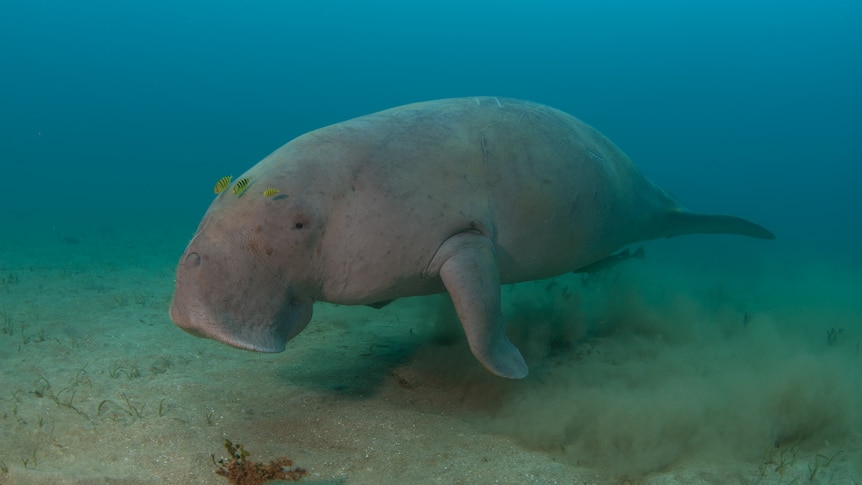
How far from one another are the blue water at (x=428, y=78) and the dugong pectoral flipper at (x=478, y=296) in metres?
67.1

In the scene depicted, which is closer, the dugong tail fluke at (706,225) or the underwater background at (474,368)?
the underwater background at (474,368)

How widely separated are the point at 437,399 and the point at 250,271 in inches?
77.3

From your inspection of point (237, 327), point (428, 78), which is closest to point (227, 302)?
point (237, 327)

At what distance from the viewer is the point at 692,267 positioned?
16.0 metres

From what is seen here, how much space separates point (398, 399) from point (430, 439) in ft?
2.29

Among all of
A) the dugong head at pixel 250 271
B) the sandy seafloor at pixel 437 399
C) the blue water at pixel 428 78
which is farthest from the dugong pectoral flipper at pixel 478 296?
the blue water at pixel 428 78

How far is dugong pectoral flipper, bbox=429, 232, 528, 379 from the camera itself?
306cm

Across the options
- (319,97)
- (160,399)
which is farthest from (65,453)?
(319,97)

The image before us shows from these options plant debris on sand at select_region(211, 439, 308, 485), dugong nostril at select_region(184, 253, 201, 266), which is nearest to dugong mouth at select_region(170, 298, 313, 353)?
dugong nostril at select_region(184, 253, 201, 266)

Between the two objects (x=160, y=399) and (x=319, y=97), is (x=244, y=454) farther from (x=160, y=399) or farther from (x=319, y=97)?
(x=319, y=97)

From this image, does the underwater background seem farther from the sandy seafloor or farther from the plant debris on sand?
Result: the plant debris on sand

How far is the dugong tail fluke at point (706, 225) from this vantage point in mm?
5691

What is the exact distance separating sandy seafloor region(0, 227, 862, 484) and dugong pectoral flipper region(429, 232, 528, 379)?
0.52m

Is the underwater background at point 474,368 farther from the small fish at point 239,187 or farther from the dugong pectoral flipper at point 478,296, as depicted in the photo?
the small fish at point 239,187
